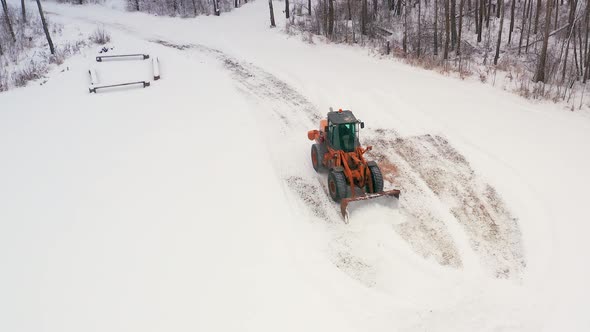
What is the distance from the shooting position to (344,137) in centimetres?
988

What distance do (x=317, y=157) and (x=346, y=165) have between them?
3.98 feet

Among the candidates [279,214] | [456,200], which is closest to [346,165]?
[279,214]

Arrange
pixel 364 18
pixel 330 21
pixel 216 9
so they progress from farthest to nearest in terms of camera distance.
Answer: pixel 216 9
pixel 330 21
pixel 364 18

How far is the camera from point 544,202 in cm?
922

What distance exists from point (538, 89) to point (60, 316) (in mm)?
15596

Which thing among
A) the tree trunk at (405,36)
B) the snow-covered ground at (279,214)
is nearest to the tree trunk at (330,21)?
the tree trunk at (405,36)

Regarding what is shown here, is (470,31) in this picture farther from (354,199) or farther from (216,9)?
(354,199)

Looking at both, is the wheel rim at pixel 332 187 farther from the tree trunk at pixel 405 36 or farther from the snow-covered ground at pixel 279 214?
the tree trunk at pixel 405 36

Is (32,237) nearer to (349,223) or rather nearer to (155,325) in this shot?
(155,325)

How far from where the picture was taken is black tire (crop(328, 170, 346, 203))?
908cm

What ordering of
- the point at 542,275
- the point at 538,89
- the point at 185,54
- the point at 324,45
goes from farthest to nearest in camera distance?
the point at 324,45 < the point at 185,54 < the point at 538,89 < the point at 542,275

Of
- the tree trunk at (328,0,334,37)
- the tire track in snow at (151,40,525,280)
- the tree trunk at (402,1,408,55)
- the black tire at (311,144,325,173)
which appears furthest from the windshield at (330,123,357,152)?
the tree trunk at (328,0,334,37)

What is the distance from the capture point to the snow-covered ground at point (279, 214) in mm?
Answer: 6934

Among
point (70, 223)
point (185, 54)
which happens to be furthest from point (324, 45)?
point (70, 223)
